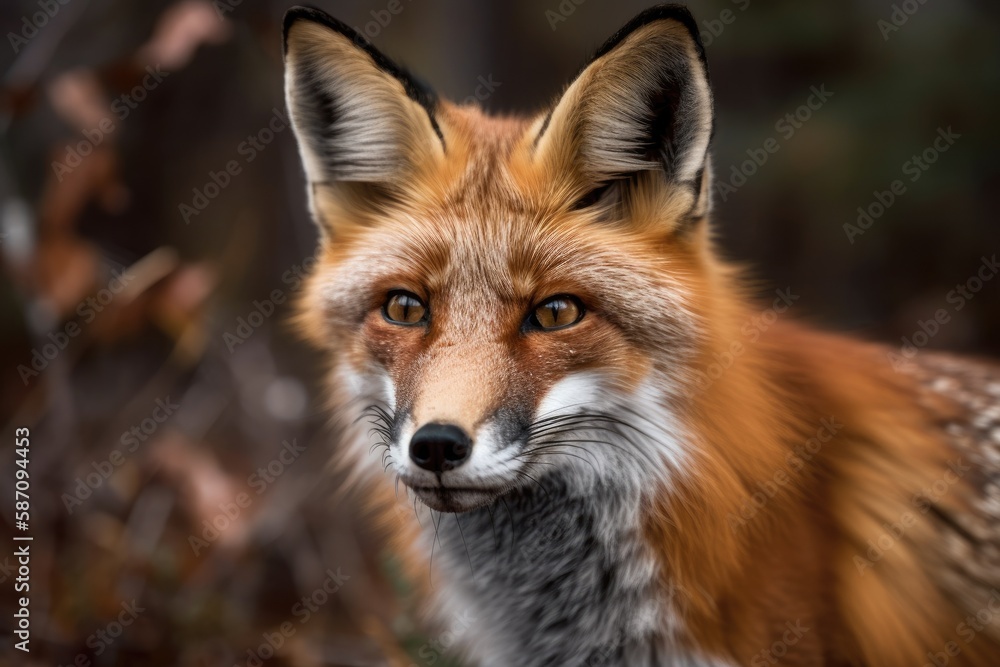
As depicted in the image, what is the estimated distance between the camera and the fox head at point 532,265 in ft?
6.88

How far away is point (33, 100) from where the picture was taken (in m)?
3.72

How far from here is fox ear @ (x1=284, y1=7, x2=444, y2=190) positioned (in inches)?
94.4

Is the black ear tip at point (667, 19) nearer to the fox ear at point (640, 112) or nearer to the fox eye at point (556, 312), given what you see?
the fox ear at point (640, 112)

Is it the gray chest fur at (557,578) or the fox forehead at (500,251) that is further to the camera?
the gray chest fur at (557,578)

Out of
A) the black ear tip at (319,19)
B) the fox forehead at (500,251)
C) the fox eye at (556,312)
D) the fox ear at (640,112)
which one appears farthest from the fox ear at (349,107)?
the fox eye at (556,312)

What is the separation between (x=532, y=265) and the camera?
7.38 ft

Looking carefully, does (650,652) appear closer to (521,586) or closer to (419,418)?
(521,586)

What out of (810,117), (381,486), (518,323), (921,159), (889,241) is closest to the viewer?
(518,323)

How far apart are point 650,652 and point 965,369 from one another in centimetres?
178

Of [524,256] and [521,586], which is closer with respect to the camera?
[524,256]

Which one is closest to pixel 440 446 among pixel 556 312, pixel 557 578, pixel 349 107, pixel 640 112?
pixel 556 312

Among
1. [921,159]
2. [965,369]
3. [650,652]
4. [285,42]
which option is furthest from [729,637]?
[921,159]

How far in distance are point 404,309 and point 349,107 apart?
0.70m

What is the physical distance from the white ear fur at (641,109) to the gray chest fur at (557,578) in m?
0.95
